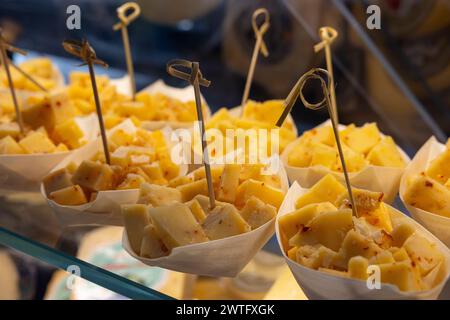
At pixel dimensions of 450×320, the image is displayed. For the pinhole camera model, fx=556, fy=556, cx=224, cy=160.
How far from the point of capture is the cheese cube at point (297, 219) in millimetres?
1071

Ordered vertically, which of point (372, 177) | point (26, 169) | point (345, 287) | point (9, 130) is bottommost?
point (345, 287)

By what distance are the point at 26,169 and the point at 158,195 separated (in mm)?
435

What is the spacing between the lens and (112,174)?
4.29 feet

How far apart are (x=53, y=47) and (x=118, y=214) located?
→ 1657 millimetres

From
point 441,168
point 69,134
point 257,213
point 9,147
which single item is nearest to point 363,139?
point 441,168

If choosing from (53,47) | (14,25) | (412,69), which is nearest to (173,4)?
(53,47)

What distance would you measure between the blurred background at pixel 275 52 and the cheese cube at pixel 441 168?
15.9 inches

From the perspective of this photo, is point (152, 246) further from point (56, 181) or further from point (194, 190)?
point (56, 181)

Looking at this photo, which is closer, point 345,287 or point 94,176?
point 345,287

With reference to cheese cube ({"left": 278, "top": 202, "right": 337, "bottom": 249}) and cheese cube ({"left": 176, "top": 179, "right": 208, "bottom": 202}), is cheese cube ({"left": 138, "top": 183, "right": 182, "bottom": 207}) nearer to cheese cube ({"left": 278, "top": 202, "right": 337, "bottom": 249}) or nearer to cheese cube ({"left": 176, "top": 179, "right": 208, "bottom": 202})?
cheese cube ({"left": 176, "top": 179, "right": 208, "bottom": 202})

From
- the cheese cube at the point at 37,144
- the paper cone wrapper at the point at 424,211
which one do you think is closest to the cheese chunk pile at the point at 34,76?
the cheese cube at the point at 37,144

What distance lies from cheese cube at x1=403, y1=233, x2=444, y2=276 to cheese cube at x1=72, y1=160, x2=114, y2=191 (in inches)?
26.6

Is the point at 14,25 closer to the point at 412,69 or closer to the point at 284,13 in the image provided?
the point at 284,13

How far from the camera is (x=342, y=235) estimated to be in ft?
3.31
